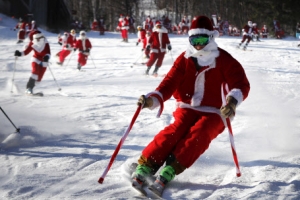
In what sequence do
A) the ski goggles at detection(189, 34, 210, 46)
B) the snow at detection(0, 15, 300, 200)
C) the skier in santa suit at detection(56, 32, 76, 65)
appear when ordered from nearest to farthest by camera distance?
the snow at detection(0, 15, 300, 200)
the ski goggles at detection(189, 34, 210, 46)
the skier in santa suit at detection(56, 32, 76, 65)

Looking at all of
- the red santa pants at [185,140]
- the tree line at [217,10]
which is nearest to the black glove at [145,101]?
the red santa pants at [185,140]

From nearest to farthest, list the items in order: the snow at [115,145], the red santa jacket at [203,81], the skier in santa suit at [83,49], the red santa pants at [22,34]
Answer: the snow at [115,145] < the red santa jacket at [203,81] < the skier in santa suit at [83,49] < the red santa pants at [22,34]

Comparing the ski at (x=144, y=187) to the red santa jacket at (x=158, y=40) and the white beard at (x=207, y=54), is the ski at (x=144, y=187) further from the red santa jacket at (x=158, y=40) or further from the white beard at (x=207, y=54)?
the red santa jacket at (x=158, y=40)

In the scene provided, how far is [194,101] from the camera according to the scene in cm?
358

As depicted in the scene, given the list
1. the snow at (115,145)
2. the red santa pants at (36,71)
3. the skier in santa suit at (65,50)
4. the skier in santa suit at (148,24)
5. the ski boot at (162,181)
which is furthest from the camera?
the skier in santa suit at (148,24)

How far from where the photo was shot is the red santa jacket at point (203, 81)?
3.50 meters

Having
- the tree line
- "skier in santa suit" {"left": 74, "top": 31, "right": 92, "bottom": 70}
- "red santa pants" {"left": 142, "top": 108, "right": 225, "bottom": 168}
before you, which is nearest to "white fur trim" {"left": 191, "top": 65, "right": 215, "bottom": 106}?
"red santa pants" {"left": 142, "top": 108, "right": 225, "bottom": 168}

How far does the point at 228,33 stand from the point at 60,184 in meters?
35.2

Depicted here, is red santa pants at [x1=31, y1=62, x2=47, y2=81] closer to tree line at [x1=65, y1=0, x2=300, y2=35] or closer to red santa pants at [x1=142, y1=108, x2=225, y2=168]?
red santa pants at [x1=142, y1=108, x2=225, y2=168]

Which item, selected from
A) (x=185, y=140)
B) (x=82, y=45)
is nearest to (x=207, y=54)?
(x=185, y=140)

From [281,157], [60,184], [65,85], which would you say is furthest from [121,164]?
[65,85]

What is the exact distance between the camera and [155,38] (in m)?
11.9

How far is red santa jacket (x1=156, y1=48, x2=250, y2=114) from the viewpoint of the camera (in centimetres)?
350

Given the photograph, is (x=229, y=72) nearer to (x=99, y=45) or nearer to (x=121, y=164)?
(x=121, y=164)
